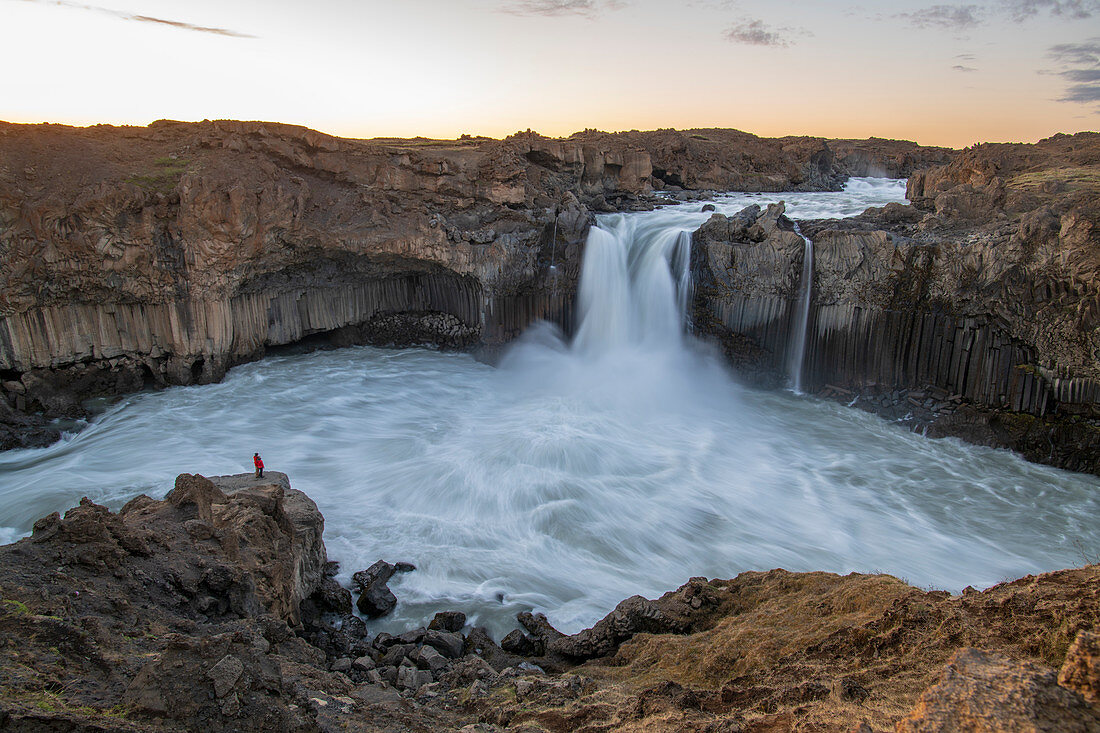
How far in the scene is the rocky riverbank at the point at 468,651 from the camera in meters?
3.08

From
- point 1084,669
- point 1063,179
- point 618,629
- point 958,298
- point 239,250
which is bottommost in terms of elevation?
point 618,629

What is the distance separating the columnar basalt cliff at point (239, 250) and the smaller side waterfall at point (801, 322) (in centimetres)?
681

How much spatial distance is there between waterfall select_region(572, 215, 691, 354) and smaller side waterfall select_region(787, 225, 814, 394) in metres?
3.17

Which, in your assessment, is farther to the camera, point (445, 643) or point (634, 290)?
point (634, 290)

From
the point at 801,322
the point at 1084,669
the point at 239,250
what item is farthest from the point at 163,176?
the point at 1084,669

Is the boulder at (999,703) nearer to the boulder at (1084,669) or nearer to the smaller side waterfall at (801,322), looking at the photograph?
the boulder at (1084,669)

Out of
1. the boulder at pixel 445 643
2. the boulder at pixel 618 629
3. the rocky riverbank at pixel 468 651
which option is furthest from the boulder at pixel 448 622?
the boulder at pixel 618 629

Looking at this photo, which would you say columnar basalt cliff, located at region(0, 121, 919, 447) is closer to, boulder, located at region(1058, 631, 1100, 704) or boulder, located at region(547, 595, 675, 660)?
boulder, located at region(547, 595, 675, 660)

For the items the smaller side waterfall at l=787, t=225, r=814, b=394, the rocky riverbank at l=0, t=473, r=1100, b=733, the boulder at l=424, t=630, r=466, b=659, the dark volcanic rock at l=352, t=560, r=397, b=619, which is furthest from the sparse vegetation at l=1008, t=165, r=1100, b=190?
the dark volcanic rock at l=352, t=560, r=397, b=619

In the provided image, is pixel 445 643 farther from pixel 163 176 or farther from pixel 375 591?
pixel 163 176

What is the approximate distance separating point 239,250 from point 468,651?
1306 cm

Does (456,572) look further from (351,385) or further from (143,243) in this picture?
(143,243)

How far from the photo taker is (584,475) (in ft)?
38.7

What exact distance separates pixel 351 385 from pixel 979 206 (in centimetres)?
1703
